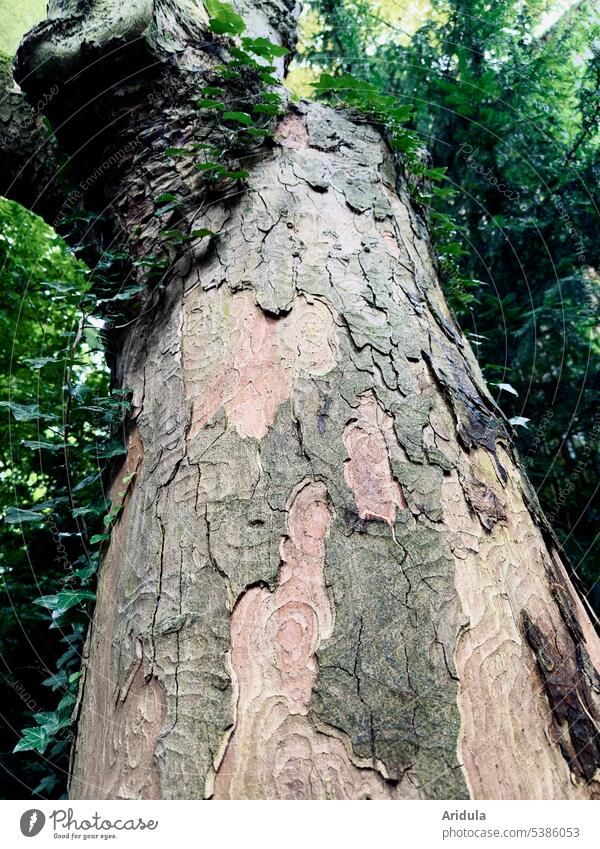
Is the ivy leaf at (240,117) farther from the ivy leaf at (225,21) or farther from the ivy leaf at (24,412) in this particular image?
the ivy leaf at (24,412)

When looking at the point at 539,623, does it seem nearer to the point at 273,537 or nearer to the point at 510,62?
the point at 273,537

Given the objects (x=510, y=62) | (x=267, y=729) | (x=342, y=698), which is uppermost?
(x=510, y=62)

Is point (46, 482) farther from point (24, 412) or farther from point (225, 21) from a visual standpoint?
point (225, 21)

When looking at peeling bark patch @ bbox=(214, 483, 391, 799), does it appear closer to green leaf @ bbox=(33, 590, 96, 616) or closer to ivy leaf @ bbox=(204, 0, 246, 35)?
green leaf @ bbox=(33, 590, 96, 616)

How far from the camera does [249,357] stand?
1.71 metres

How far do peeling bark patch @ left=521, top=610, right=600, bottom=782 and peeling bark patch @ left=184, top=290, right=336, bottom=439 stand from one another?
0.84 metres

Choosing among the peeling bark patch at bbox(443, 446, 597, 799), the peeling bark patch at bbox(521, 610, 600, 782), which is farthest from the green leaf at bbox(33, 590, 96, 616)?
the peeling bark patch at bbox(521, 610, 600, 782)

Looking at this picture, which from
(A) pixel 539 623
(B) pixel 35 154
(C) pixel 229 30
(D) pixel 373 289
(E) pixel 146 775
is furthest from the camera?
(B) pixel 35 154

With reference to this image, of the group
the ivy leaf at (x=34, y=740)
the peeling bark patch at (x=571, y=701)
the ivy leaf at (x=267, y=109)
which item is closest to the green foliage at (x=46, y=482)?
the ivy leaf at (x=34, y=740)

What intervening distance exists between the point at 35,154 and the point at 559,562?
3044 millimetres
